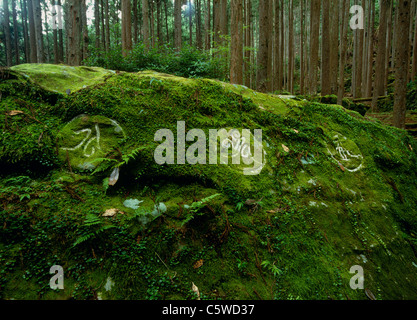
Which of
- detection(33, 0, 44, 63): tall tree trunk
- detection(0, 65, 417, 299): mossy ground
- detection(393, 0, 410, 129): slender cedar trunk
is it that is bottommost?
detection(0, 65, 417, 299): mossy ground

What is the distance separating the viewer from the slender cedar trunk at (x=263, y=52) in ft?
28.8

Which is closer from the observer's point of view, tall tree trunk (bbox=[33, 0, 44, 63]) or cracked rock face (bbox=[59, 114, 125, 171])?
cracked rock face (bbox=[59, 114, 125, 171])

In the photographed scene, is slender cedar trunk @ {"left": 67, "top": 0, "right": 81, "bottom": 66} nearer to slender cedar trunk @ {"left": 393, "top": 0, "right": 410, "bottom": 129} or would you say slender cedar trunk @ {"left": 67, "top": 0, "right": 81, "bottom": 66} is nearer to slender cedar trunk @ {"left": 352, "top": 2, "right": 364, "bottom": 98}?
slender cedar trunk @ {"left": 393, "top": 0, "right": 410, "bottom": 129}

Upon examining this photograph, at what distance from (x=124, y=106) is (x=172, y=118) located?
2.13 feet

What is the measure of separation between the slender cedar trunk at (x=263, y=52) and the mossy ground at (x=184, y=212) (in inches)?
232

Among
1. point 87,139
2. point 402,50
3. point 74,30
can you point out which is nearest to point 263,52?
point 402,50

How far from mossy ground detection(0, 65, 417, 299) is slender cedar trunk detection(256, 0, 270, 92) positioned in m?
5.89

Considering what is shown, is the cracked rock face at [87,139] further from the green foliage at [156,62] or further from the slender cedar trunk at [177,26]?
the slender cedar trunk at [177,26]

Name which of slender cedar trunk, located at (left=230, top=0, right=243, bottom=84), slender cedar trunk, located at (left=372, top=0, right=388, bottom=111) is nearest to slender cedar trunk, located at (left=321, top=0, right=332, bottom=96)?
slender cedar trunk, located at (left=372, top=0, right=388, bottom=111)

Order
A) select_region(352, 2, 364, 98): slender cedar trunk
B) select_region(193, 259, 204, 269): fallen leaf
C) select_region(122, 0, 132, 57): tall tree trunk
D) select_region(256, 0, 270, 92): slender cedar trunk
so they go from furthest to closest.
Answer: select_region(352, 2, 364, 98): slender cedar trunk → select_region(122, 0, 132, 57): tall tree trunk → select_region(256, 0, 270, 92): slender cedar trunk → select_region(193, 259, 204, 269): fallen leaf

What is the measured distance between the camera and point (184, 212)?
2260mm

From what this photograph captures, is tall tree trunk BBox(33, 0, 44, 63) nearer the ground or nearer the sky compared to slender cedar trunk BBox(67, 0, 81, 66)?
nearer the sky

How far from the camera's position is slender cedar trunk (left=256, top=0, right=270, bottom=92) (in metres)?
8.77

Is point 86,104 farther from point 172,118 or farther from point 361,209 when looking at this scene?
point 361,209
